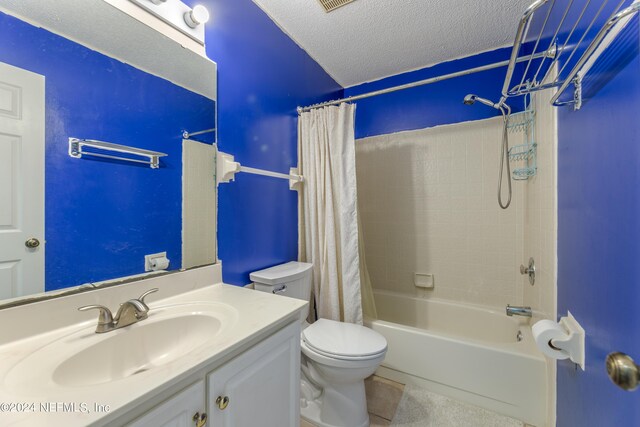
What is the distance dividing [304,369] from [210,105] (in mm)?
1561

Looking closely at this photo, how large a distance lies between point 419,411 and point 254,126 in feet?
6.33

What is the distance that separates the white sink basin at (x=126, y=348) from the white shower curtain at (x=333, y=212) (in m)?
0.91

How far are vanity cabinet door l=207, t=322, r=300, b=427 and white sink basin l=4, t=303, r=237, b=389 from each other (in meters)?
0.12

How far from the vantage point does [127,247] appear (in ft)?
3.23

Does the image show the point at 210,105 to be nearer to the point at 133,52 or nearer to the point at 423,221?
the point at 133,52

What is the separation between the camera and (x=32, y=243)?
77 centimetres

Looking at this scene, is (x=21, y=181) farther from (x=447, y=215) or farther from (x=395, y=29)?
(x=447, y=215)

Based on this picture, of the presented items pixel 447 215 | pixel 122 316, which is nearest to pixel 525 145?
pixel 447 215

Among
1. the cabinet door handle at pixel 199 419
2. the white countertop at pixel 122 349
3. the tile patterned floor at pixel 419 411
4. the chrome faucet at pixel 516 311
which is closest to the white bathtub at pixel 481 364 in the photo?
the tile patterned floor at pixel 419 411

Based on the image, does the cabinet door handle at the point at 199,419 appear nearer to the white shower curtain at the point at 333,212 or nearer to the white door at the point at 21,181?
the white door at the point at 21,181

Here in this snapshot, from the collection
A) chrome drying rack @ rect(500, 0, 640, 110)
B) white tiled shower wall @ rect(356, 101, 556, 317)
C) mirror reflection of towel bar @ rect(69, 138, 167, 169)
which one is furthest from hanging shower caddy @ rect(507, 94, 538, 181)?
mirror reflection of towel bar @ rect(69, 138, 167, 169)

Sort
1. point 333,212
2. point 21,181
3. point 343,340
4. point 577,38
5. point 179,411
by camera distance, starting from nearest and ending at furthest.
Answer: point 179,411 < point 21,181 < point 577,38 < point 343,340 < point 333,212

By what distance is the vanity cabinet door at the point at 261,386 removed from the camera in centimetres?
71

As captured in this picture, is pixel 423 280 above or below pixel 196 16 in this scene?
below
